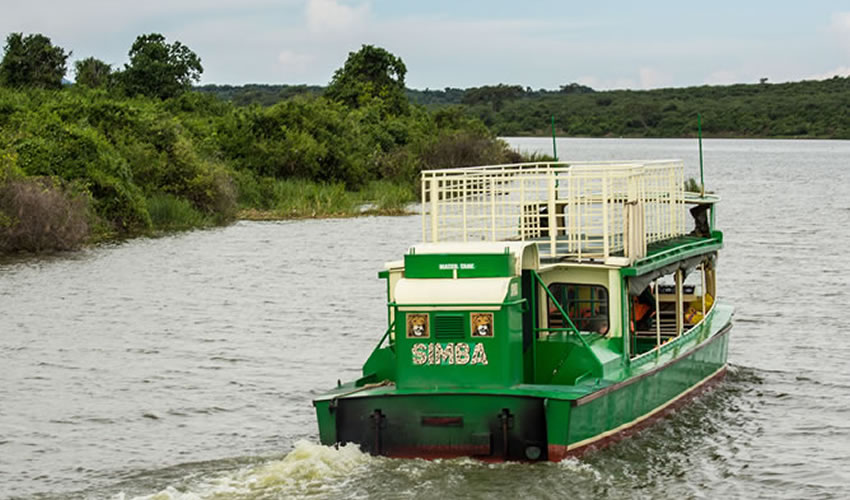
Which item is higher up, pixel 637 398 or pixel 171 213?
pixel 171 213

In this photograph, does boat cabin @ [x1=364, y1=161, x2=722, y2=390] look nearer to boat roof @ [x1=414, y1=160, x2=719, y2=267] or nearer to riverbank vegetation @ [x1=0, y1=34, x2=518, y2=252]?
boat roof @ [x1=414, y1=160, x2=719, y2=267]

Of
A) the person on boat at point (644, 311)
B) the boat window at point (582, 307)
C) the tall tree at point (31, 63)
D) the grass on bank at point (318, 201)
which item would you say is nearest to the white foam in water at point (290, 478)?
the boat window at point (582, 307)

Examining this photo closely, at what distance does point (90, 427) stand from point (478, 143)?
58.4 meters

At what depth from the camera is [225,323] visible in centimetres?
2878

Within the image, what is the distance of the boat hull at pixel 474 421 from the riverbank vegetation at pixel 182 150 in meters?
25.5

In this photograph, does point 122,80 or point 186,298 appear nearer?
point 186,298

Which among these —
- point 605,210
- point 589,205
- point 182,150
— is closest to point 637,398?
point 605,210

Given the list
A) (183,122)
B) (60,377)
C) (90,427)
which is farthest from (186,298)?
(183,122)

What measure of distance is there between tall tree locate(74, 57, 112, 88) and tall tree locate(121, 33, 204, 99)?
101 inches

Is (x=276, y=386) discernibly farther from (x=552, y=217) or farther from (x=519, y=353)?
(x=519, y=353)

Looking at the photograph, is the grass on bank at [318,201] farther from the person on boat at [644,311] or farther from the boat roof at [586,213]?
the boat roof at [586,213]

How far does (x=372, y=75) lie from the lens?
328 feet

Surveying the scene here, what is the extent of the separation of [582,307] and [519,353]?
2701 millimetres

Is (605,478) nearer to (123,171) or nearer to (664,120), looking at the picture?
(123,171)
